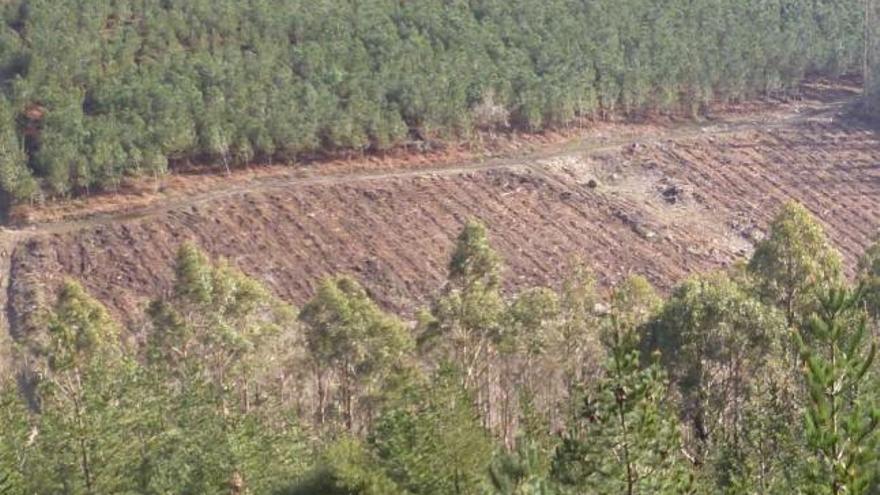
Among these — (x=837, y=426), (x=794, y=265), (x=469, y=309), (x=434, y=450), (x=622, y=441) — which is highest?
(x=837, y=426)

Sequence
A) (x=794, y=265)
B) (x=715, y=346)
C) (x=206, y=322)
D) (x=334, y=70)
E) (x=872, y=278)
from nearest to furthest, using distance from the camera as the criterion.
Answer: (x=715, y=346), (x=794, y=265), (x=872, y=278), (x=206, y=322), (x=334, y=70)

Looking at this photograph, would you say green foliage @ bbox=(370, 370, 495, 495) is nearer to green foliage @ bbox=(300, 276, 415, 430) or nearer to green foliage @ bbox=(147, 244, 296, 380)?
green foliage @ bbox=(300, 276, 415, 430)

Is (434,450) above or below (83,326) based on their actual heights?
above

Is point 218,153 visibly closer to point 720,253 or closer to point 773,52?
point 720,253

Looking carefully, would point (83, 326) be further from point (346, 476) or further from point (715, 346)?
point (715, 346)

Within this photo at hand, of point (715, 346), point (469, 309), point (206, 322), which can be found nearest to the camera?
point (715, 346)

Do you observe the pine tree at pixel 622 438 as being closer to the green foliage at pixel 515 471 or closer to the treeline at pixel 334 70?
the green foliage at pixel 515 471

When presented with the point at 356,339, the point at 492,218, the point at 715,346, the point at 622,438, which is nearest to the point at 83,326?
the point at 356,339
